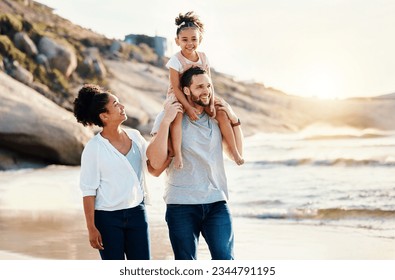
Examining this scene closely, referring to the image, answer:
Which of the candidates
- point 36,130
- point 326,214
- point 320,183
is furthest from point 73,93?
point 326,214

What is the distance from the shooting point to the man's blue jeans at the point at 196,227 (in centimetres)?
243

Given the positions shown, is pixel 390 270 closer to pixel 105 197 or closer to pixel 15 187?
pixel 105 197

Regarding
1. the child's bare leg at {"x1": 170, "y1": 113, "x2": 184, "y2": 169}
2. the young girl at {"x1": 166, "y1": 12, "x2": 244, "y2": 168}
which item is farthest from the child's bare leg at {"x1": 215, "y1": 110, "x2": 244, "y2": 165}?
the child's bare leg at {"x1": 170, "y1": 113, "x2": 184, "y2": 169}

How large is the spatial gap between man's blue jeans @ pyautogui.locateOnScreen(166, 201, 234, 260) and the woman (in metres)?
0.10

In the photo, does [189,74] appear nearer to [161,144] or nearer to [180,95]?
[180,95]

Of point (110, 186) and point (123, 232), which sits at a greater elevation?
point (110, 186)

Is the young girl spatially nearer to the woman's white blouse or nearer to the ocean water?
the woman's white blouse

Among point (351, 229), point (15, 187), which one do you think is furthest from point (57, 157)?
point (351, 229)

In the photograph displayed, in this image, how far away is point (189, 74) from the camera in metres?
2.53

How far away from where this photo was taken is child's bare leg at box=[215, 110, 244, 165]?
2525 millimetres

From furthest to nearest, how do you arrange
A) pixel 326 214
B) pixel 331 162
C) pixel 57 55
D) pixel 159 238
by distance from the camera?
1. pixel 57 55
2. pixel 331 162
3. pixel 326 214
4. pixel 159 238

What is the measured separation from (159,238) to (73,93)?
9.86 m

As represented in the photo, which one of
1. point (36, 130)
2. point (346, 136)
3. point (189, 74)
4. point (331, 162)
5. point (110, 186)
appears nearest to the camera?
point (110, 186)

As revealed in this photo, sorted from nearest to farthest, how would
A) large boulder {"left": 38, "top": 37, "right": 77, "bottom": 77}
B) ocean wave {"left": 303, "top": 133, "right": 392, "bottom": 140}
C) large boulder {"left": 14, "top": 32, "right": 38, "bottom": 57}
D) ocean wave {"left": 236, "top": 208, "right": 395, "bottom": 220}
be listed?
ocean wave {"left": 236, "top": 208, "right": 395, "bottom": 220}, large boulder {"left": 14, "top": 32, "right": 38, "bottom": 57}, large boulder {"left": 38, "top": 37, "right": 77, "bottom": 77}, ocean wave {"left": 303, "top": 133, "right": 392, "bottom": 140}
